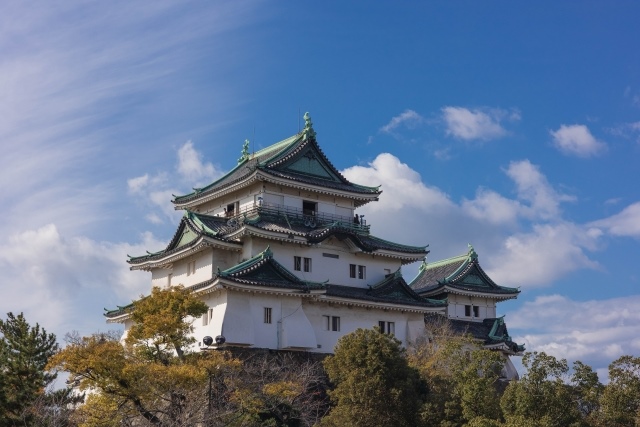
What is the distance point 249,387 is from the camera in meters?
33.2

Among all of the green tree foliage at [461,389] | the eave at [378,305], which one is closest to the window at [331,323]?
the eave at [378,305]

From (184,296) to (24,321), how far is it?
8899 mm

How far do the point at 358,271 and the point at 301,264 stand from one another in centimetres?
405

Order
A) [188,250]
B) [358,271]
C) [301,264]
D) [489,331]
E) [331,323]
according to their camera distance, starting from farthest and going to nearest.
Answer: [489,331] → [358,271] → [301,264] → [331,323] → [188,250]

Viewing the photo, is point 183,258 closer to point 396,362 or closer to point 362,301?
point 362,301

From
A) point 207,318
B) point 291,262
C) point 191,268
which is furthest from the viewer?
point 191,268

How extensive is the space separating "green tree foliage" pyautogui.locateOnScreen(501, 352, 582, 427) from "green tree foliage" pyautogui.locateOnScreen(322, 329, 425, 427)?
15.1 feet

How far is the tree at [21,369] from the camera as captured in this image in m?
32.2

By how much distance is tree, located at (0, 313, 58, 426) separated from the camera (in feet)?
106

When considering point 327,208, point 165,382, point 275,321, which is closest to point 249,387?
point 165,382

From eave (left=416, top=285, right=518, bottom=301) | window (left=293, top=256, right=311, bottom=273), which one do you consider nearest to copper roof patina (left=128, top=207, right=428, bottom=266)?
window (left=293, top=256, right=311, bottom=273)

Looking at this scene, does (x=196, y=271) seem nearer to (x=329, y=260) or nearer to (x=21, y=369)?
(x=329, y=260)

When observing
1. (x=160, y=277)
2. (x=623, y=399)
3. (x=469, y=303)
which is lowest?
(x=623, y=399)

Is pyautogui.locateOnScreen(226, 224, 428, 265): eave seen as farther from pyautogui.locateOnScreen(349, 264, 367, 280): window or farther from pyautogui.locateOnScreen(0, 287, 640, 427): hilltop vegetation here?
pyautogui.locateOnScreen(0, 287, 640, 427): hilltop vegetation
